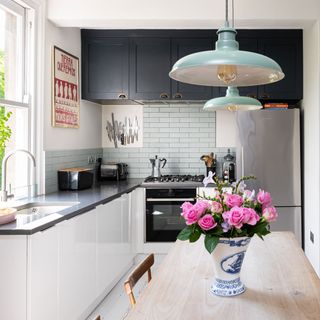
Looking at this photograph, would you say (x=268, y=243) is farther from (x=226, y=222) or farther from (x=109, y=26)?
(x=109, y=26)

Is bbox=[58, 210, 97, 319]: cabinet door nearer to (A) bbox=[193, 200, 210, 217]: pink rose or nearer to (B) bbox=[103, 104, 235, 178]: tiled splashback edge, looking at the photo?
(A) bbox=[193, 200, 210, 217]: pink rose

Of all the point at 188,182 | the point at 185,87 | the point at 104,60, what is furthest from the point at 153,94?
the point at 188,182

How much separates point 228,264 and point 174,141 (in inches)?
140

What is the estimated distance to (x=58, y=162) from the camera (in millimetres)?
3750

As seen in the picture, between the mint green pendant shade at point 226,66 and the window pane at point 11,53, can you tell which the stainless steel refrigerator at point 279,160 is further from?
the mint green pendant shade at point 226,66

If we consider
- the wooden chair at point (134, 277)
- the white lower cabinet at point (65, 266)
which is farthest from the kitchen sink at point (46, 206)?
the wooden chair at point (134, 277)

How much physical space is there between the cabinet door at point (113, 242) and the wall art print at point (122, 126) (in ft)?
3.88

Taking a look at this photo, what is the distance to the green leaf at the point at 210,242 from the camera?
1.40 m

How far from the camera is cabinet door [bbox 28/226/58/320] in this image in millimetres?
2102

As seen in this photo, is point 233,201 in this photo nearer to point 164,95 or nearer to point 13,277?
point 13,277

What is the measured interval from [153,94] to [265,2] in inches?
60.7

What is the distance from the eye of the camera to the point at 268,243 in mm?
2283

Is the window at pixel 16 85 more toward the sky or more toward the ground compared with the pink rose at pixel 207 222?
more toward the sky

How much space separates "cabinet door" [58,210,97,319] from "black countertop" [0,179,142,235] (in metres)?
0.07
